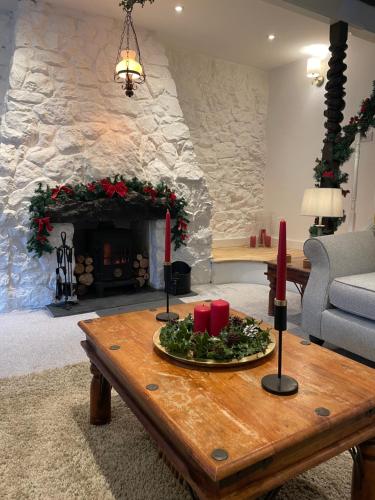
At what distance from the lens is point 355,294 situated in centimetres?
221

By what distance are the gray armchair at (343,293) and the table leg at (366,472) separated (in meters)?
1.10

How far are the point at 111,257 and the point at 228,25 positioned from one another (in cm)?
257

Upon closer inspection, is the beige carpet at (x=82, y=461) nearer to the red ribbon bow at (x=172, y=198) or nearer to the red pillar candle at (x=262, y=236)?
the red ribbon bow at (x=172, y=198)

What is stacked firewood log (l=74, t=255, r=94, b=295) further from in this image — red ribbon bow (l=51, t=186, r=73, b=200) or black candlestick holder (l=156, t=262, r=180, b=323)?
black candlestick holder (l=156, t=262, r=180, b=323)

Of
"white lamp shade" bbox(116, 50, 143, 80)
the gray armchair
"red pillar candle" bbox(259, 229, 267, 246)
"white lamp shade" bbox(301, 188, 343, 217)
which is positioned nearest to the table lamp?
"white lamp shade" bbox(301, 188, 343, 217)

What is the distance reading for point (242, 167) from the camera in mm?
5289

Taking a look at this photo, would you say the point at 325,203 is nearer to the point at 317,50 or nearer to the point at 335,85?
the point at 335,85

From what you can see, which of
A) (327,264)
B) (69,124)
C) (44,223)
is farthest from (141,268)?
(327,264)

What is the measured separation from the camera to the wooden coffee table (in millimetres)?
899

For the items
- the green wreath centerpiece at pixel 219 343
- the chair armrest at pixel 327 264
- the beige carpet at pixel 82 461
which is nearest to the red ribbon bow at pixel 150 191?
the chair armrest at pixel 327 264

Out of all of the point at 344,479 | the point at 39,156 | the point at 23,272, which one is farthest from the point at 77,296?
the point at 344,479

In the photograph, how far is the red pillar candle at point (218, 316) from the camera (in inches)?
55.7

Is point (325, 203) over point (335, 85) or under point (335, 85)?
under

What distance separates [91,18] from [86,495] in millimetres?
3847
